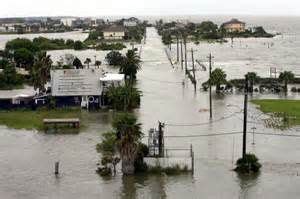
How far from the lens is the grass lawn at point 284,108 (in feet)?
131

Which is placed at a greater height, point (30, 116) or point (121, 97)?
point (121, 97)

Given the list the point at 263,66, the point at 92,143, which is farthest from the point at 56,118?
the point at 263,66

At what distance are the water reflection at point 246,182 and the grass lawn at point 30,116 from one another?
628 inches

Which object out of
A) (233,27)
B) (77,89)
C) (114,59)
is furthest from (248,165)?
(233,27)

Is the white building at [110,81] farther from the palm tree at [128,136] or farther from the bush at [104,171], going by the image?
the palm tree at [128,136]

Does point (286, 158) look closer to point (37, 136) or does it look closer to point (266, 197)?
point (266, 197)

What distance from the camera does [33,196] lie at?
25328 mm

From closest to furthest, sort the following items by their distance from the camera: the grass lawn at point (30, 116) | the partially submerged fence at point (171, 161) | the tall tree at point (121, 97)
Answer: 1. the partially submerged fence at point (171, 161)
2. the grass lawn at point (30, 116)
3. the tall tree at point (121, 97)

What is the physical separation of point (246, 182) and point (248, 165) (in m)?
1.40

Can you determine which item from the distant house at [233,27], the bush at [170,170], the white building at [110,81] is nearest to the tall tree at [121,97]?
the white building at [110,81]

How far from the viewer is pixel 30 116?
42.8 m

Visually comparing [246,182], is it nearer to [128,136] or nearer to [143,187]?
[143,187]

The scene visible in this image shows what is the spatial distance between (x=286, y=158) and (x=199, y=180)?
5957 millimetres

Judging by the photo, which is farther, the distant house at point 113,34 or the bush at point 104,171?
the distant house at point 113,34
